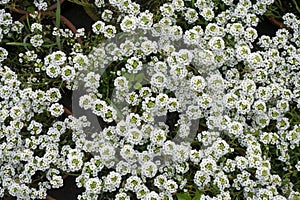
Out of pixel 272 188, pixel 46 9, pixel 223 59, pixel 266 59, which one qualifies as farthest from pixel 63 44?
pixel 272 188

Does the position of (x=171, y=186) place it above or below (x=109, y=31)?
below

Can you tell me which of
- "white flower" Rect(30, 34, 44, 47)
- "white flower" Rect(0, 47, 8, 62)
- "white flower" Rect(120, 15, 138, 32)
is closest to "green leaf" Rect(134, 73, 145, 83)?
"white flower" Rect(120, 15, 138, 32)

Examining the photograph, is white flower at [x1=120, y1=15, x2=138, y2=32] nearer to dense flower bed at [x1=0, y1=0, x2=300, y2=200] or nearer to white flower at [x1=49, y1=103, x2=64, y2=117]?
dense flower bed at [x1=0, y1=0, x2=300, y2=200]

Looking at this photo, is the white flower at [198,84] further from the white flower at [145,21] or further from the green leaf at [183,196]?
the green leaf at [183,196]

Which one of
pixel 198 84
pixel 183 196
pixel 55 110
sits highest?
pixel 198 84

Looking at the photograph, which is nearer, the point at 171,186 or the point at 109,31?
the point at 171,186

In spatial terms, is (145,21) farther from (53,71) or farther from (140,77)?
(53,71)

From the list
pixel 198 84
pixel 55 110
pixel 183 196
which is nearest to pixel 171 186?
pixel 183 196

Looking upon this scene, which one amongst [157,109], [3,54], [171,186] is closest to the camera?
[171,186]
